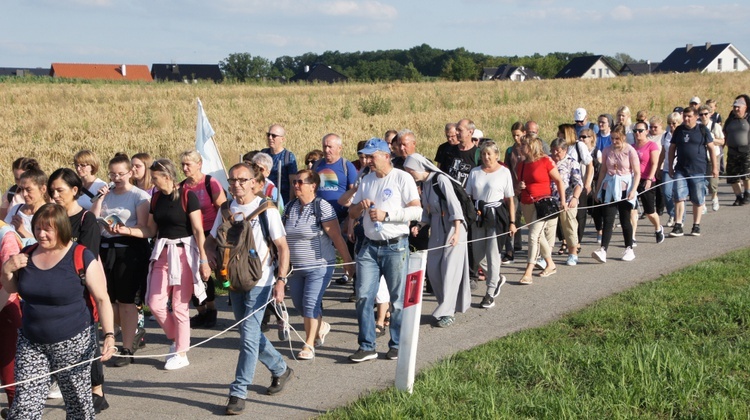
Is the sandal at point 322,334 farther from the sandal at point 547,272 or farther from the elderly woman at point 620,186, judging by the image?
the elderly woman at point 620,186

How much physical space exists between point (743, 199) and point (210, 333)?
11160mm

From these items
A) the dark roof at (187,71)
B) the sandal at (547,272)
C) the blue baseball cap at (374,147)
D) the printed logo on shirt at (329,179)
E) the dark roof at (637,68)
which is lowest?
the sandal at (547,272)

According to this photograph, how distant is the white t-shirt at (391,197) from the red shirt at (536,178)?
11.3 ft

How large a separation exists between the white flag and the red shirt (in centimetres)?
385

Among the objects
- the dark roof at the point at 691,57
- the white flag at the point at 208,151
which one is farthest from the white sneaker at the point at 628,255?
the dark roof at the point at 691,57

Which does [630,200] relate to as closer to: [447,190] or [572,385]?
[447,190]

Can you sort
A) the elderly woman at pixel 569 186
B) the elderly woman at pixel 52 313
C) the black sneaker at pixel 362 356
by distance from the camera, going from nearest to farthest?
1. the elderly woman at pixel 52 313
2. the black sneaker at pixel 362 356
3. the elderly woman at pixel 569 186

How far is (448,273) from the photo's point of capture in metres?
8.87

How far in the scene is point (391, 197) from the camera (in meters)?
7.93

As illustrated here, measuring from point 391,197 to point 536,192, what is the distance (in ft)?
12.0

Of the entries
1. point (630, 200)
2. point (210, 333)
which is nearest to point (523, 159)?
point (630, 200)

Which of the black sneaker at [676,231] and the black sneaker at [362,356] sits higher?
the black sneaker at [676,231]

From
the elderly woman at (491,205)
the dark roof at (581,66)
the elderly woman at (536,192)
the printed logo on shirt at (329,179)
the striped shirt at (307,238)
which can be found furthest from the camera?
the dark roof at (581,66)

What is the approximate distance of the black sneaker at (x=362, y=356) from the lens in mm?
7836
